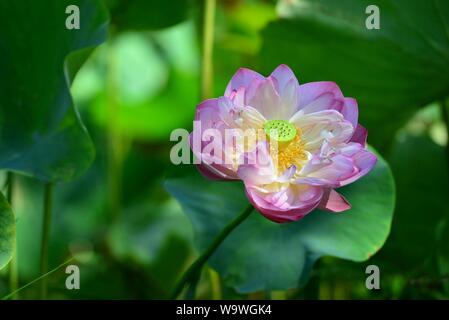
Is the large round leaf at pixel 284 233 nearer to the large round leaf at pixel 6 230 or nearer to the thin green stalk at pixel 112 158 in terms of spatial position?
the large round leaf at pixel 6 230

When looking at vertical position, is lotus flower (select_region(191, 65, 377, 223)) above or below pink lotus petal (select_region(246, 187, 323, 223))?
above

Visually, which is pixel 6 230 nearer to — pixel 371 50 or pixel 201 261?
pixel 201 261

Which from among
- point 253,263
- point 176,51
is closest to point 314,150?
point 253,263

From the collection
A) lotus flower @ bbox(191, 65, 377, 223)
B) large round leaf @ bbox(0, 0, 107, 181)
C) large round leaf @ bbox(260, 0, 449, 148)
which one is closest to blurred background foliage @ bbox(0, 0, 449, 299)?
large round leaf @ bbox(260, 0, 449, 148)

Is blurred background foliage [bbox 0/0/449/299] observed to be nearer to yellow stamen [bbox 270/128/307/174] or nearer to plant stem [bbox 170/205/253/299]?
plant stem [bbox 170/205/253/299]

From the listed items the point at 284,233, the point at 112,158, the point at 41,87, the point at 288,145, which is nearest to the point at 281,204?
the point at 288,145

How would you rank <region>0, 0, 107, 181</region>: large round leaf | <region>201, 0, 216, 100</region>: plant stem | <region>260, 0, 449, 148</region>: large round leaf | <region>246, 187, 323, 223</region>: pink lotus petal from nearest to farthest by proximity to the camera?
1. <region>246, 187, 323, 223</region>: pink lotus petal
2. <region>0, 0, 107, 181</region>: large round leaf
3. <region>260, 0, 449, 148</region>: large round leaf
4. <region>201, 0, 216, 100</region>: plant stem
